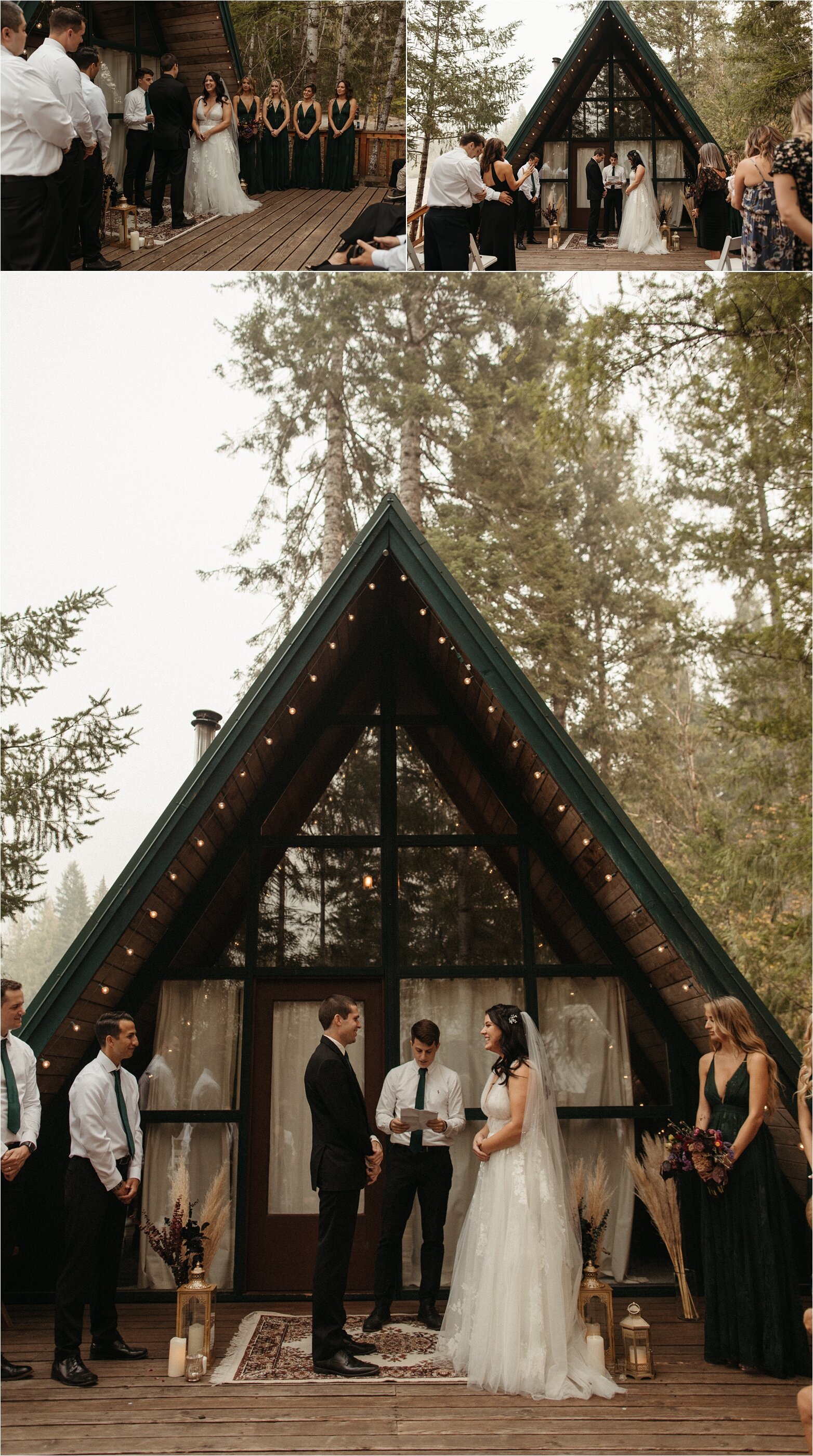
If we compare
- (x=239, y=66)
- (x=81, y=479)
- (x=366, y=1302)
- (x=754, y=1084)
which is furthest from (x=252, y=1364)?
(x=81, y=479)

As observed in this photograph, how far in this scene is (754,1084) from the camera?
482cm

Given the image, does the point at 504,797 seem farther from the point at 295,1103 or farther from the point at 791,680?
the point at 791,680

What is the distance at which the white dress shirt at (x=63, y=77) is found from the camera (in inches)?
275

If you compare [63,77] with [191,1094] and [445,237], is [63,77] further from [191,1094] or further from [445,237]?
[191,1094]

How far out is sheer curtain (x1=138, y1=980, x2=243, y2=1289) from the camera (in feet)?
19.5

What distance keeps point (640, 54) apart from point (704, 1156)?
11.2 m

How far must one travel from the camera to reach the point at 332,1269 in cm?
452

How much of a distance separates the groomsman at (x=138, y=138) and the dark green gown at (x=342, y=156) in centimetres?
155

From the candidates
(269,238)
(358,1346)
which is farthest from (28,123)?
(358,1346)

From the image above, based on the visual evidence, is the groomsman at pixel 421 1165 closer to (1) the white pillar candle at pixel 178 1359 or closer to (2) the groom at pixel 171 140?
(1) the white pillar candle at pixel 178 1359

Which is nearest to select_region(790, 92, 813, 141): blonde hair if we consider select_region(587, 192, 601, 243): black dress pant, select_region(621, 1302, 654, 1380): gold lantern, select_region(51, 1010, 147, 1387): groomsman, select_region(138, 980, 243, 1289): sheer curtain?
select_region(587, 192, 601, 243): black dress pant

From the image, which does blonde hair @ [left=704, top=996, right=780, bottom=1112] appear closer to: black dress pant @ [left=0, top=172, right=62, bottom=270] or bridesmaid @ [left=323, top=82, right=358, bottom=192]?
black dress pant @ [left=0, top=172, right=62, bottom=270]

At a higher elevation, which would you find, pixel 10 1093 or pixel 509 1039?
pixel 509 1039

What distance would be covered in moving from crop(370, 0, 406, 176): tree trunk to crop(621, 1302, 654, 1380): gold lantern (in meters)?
8.63
